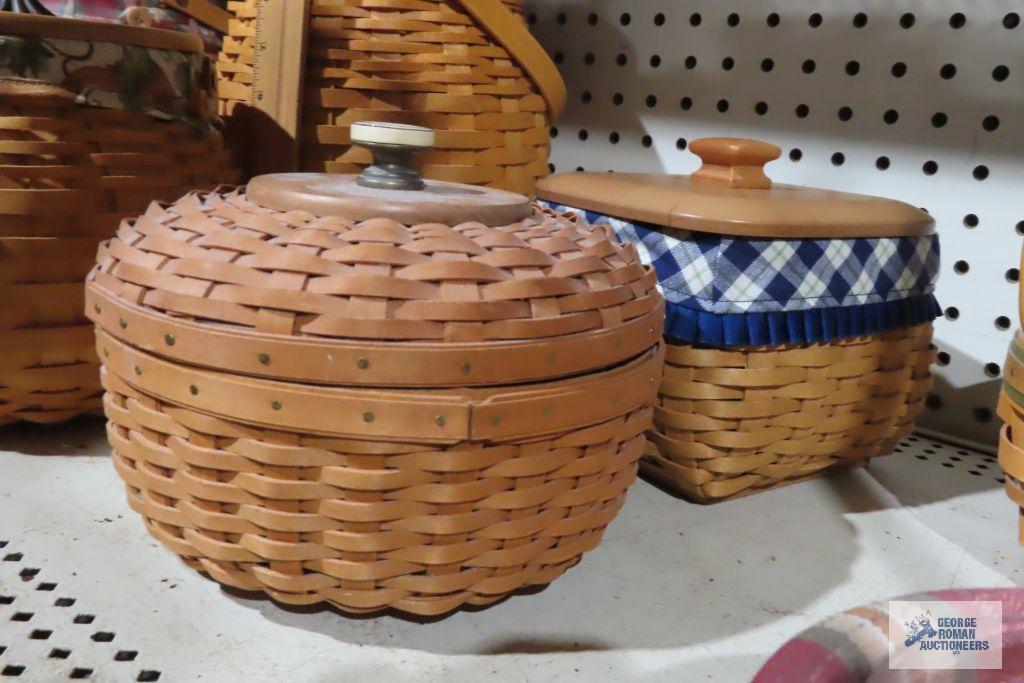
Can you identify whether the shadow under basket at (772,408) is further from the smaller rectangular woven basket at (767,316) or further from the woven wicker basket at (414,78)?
the woven wicker basket at (414,78)

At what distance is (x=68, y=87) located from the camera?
29.0 inches

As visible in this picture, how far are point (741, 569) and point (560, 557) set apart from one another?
0.66ft

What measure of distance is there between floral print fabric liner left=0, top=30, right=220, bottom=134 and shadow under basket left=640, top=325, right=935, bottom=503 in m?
0.49

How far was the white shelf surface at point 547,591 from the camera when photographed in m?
0.57

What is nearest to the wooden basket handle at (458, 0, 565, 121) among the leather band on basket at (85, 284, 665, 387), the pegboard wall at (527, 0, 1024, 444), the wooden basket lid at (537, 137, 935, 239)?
the wooden basket lid at (537, 137, 935, 239)

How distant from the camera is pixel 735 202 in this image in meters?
0.73

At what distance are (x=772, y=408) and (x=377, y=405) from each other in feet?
1.30

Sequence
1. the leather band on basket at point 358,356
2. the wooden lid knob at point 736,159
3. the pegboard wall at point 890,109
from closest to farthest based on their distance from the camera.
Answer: the leather band on basket at point 358,356
the wooden lid knob at point 736,159
the pegboard wall at point 890,109

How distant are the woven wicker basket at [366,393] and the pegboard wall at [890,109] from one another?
587mm

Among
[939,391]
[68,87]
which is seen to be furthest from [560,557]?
[939,391]

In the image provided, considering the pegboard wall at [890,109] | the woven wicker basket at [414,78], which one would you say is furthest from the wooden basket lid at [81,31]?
the pegboard wall at [890,109]

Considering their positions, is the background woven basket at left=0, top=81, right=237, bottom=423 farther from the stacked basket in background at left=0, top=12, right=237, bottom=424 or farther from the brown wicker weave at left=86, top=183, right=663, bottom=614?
the brown wicker weave at left=86, top=183, right=663, bottom=614

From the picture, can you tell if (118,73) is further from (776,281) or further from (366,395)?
(776,281)

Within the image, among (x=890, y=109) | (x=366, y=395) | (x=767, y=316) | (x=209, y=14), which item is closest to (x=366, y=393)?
(x=366, y=395)
